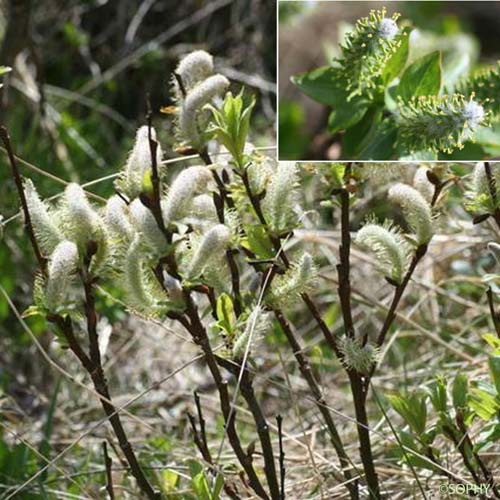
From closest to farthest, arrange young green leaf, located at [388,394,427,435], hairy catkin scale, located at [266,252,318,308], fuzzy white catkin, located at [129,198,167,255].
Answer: fuzzy white catkin, located at [129,198,167,255] < hairy catkin scale, located at [266,252,318,308] < young green leaf, located at [388,394,427,435]

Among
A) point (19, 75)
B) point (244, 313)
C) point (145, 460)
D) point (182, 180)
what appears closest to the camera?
point (182, 180)

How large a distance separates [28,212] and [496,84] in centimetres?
57

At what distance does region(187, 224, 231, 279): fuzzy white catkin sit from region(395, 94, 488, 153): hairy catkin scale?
251 millimetres

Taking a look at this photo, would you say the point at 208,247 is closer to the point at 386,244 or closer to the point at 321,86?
Result: the point at 386,244

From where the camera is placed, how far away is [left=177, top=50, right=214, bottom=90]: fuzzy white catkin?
1146mm

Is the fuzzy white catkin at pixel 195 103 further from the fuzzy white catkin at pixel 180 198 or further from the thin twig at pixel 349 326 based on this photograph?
the thin twig at pixel 349 326

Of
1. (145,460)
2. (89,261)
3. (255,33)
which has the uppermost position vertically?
(255,33)

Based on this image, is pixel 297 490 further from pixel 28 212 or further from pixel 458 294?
pixel 458 294

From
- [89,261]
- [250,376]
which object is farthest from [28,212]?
[250,376]

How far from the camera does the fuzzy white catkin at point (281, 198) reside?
112cm

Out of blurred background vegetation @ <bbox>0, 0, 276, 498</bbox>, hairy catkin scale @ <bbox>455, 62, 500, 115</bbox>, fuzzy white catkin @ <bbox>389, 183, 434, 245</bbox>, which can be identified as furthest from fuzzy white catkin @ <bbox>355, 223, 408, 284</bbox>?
blurred background vegetation @ <bbox>0, 0, 276, 498</bbox>

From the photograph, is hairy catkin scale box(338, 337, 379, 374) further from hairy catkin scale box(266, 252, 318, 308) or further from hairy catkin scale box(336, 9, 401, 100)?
hairy catkin scale box(336, 9, 401, 100)

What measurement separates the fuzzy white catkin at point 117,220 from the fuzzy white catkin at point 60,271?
0.14 feet

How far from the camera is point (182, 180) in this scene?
3.45 feet
